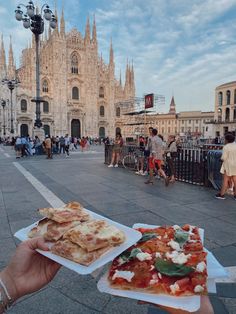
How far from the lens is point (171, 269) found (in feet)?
3.76

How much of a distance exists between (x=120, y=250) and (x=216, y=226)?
3222 mm

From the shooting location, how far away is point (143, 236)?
142 cm

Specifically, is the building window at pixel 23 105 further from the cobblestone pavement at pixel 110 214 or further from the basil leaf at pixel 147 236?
the basil leaf at pixel 147 236

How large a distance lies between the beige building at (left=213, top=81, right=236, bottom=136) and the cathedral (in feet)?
99.5

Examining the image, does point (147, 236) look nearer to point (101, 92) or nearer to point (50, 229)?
point (50, 229)

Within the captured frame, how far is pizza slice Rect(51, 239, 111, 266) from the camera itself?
46.8 inches

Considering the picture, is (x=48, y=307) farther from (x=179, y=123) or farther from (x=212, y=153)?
(x=179, y=123)

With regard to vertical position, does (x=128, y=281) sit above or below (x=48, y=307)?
above

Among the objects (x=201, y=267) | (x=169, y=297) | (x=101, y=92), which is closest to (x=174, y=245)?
(x=201, y=267)

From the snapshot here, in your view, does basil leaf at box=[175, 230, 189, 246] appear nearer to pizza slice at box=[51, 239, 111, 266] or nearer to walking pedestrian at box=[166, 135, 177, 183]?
pizza slice at box=[51, 239, 111, 266]

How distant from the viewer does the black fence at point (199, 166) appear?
6.80 m

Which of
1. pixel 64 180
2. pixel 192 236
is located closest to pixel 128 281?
pixel 192 236

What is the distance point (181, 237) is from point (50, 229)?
2.51 feet

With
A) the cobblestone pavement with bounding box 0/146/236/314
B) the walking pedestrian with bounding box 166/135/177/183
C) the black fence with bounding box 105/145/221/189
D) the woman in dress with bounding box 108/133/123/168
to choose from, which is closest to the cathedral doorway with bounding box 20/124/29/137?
the woman in dress with bounding box 108/133/123/168
